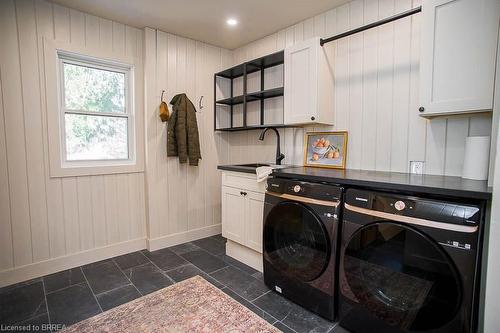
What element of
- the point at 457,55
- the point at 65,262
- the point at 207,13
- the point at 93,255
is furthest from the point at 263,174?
the point at 65,262

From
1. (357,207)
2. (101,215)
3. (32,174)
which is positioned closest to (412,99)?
(357,207)

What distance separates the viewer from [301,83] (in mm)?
2422

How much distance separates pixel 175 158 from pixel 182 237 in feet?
3.29

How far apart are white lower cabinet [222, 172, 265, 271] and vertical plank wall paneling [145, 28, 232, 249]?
0.72 meters

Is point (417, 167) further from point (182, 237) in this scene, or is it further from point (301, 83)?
point (182, 237)

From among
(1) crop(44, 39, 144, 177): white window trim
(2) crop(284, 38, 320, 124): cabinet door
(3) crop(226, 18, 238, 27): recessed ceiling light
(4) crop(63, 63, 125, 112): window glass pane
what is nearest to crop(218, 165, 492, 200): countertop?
(2) crop(284, 38, 320, 124): cabinet door

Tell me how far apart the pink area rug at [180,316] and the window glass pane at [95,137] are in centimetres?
160

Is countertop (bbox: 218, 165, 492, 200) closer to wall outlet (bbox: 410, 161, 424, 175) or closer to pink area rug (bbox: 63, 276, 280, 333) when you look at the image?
wall outlet (bbox: 410, 161, 424, 175)

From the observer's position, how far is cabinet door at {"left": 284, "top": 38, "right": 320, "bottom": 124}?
233 cm

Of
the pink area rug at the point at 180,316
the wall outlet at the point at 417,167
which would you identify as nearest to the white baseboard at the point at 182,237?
the pink area rug at the point at 180,316

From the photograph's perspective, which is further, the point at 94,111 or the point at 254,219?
the point at 94,111

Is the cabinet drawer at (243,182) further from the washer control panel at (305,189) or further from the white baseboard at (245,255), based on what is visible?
the white baseboard at (245,255)

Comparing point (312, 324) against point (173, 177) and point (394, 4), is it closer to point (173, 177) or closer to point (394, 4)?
point (173, 177)

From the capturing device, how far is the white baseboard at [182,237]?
10.0ft
